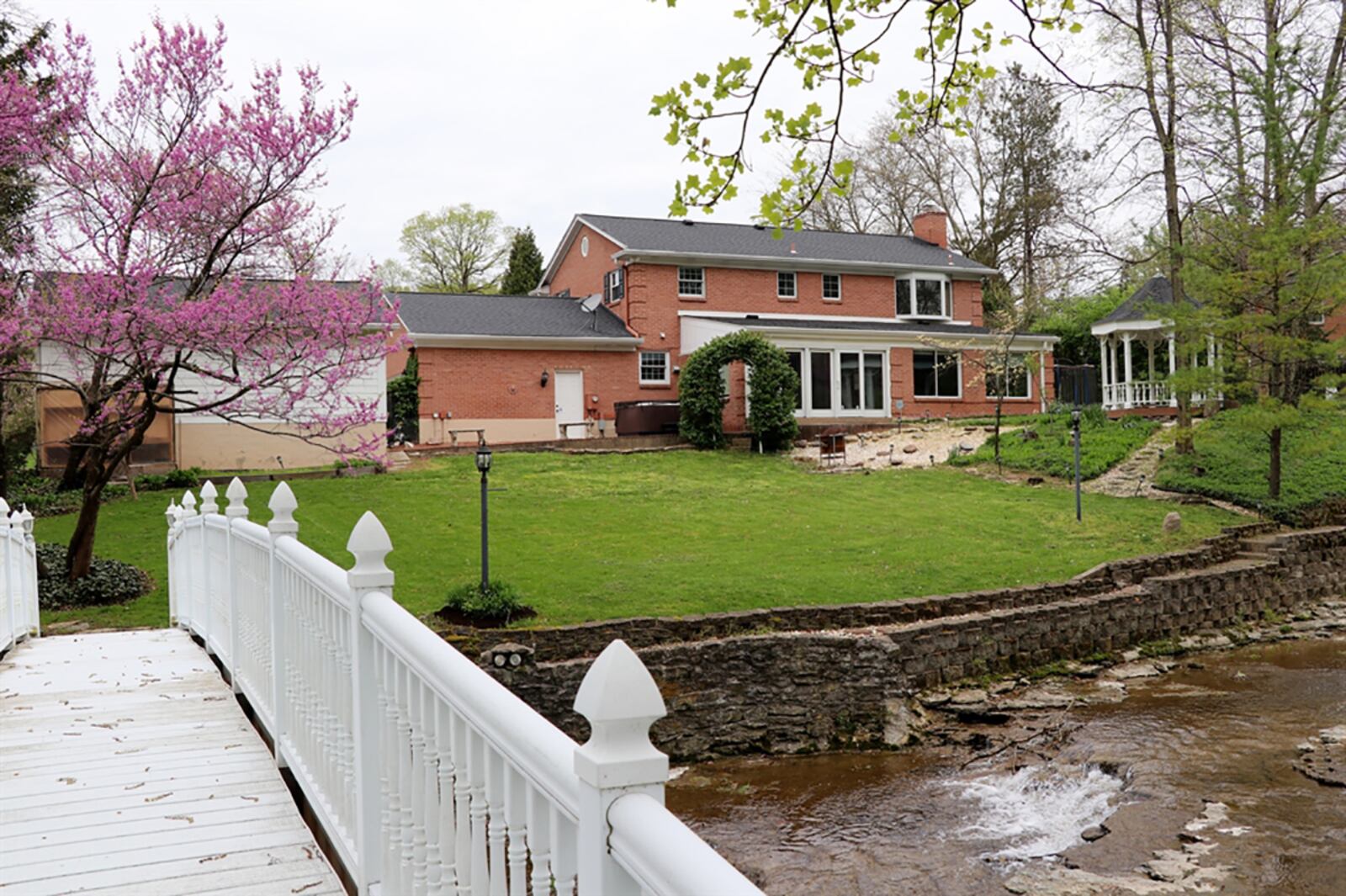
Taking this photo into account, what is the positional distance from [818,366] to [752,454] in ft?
18.5

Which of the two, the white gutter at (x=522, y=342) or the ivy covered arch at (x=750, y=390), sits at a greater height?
the white gutter at (x=522, y=342)

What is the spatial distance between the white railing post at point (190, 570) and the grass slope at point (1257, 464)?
19.0 meters

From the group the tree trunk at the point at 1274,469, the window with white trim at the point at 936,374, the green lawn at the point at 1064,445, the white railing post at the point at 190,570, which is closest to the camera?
the white railing post at the point at 190,570

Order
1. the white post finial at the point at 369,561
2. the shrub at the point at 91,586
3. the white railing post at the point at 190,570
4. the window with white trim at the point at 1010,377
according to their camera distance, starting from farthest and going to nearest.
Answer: the window with white trim at the point at 1010,377
the shrub at the point at 91,586
the white railing post at the point at 190,570
the white post finial at the point at 369,561

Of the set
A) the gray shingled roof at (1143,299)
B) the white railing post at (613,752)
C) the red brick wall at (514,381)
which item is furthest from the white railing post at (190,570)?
the gray shingled roof at (1143,299)

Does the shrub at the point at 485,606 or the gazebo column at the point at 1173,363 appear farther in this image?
the gazebo column at the point at 1173,363

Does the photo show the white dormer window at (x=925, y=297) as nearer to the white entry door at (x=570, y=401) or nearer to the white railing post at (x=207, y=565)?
the white entry door at (x=570, y=401)

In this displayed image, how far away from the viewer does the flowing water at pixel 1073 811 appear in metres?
8.50

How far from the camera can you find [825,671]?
1259 centimetres

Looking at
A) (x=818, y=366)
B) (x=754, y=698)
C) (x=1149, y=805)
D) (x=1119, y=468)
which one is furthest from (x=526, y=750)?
(x=818, y=366)

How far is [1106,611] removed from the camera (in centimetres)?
1578

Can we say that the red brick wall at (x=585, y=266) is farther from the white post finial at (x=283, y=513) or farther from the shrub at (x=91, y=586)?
the white post finial at (x=283, y=513)

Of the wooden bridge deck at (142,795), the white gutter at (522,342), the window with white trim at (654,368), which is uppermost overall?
the white gutter at (522,342)

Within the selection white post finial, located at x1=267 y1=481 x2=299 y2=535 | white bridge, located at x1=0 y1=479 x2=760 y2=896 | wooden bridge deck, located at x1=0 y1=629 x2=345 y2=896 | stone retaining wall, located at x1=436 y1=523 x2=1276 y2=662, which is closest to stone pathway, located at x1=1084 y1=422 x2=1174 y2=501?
stone retaining wall, located at x1=436 y1=523 x2=1276 y2=662
